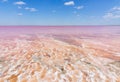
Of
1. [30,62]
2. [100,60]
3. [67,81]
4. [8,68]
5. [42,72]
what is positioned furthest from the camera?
[100,60]

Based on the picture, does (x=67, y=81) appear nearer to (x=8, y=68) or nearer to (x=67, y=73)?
(x=67, y=73)

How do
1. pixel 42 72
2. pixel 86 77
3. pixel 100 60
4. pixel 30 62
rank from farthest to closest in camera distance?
pixel 100 60 < pixel 30 62 < pixel 42 72 < pixel 86 77

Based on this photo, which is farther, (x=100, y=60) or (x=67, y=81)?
(x=100, y=60)

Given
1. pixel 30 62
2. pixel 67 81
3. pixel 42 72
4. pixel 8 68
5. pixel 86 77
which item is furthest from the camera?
pixel 30 62

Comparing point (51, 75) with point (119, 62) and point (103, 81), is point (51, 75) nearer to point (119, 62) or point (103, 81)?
point (103, 81)

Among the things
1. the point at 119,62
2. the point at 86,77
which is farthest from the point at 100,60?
the point at 86,77

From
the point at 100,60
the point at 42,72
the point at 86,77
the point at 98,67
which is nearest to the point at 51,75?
the point at 42,72

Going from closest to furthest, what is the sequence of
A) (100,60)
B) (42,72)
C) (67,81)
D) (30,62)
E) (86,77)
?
(67,81) < (86,77) < (42,72) < (30,62) < (100,60)

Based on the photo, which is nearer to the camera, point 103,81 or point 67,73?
point 103,81
